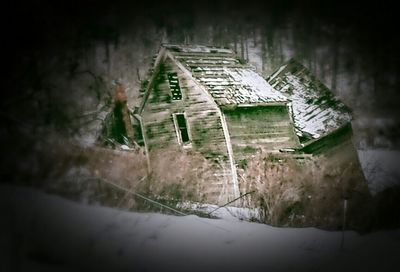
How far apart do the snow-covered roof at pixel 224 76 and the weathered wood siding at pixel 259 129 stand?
0.25 feet

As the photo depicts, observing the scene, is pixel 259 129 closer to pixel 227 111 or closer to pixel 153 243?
pixel 227 111

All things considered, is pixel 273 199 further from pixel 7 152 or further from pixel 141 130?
pixel 7 152

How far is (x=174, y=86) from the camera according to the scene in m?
4.31

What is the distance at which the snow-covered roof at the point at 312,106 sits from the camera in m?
4.33

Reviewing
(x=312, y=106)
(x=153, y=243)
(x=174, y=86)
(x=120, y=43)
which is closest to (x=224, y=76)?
(x=174, y=86)

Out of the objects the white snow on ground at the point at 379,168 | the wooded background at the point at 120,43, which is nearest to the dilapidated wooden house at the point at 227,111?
the wooded background at the point at 120,43

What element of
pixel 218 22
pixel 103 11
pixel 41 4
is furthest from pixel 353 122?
pixel 41 4

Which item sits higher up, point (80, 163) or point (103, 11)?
point (103, 11)

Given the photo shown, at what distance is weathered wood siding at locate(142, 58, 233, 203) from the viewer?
4.30 m

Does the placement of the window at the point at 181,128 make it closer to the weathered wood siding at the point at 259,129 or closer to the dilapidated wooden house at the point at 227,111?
the dilapidated wooden house at the point at 227,111

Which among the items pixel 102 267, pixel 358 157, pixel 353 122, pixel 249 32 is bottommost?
pixel 102 267

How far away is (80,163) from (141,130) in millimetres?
523

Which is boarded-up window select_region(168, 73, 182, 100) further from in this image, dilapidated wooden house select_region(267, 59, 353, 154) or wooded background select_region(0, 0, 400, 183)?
dilapidated wooden house select_region(267, 59, 353, 154)

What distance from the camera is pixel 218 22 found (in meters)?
4.27
